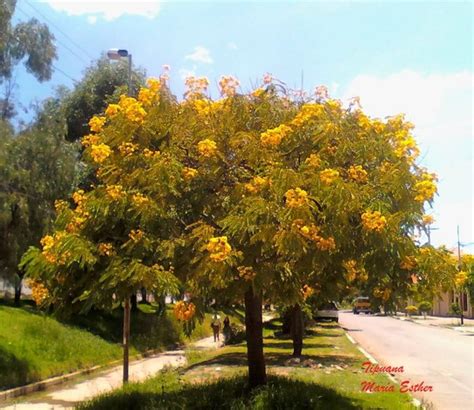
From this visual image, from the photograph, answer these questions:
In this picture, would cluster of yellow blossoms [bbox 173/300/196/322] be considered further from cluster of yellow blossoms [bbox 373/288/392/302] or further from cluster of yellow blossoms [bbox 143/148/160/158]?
cluster of yellow blossoms [bbox 373/288/392/302]

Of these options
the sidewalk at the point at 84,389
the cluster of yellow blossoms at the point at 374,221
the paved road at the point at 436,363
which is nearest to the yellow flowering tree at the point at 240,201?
the cluster of yellow blossoms at the point at 374,221

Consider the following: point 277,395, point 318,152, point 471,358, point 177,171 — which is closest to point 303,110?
point 318,152

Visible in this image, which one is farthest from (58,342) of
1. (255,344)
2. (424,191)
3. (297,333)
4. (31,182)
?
(424,191)

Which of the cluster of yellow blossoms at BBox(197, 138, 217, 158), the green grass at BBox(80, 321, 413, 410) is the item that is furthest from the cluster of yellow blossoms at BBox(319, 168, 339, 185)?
the green grass at BBox(80, 321, 413, 410)

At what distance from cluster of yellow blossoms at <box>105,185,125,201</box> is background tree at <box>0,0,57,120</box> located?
421 inches

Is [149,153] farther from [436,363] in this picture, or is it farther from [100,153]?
[436,363]

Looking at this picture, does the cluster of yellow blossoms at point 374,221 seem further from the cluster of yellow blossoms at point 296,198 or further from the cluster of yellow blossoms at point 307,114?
the cluster of yellow blossoms at point 307,114

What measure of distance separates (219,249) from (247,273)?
579 mm

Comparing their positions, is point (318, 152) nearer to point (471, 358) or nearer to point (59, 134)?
point (59, 134)

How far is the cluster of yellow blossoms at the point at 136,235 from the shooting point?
7.25 m

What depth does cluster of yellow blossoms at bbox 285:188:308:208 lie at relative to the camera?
20.7 ft

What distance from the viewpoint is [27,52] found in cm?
1738

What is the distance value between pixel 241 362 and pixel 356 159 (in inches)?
394

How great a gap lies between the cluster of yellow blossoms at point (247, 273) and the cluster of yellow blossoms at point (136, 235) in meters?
1.34
